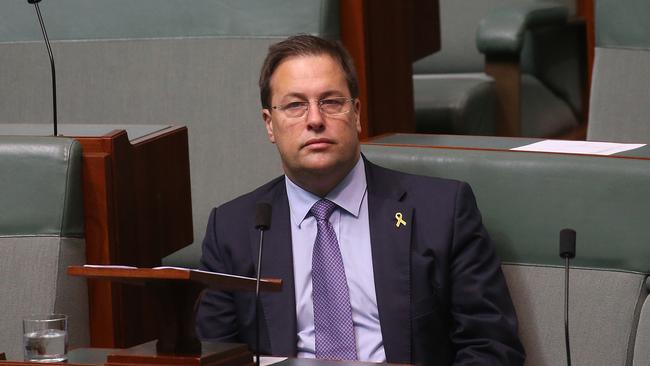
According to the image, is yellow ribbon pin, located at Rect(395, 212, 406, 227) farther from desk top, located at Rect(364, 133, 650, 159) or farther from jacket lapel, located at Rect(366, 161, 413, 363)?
desk top, located at Rect(364, 133, 650, 159)

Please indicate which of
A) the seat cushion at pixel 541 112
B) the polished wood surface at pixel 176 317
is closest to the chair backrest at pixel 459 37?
the seat cushion at pixel 541 112

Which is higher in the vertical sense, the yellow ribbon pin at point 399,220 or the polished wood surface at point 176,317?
the yellow ribbon pin at point 399,220

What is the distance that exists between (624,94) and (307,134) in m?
0.72

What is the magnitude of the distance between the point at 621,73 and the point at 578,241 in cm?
61

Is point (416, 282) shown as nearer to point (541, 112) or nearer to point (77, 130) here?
point (77, 130)

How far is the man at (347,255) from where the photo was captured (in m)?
1.34

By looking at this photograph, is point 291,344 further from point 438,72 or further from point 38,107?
point 438,72

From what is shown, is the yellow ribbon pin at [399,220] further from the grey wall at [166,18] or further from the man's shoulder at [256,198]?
the grey wall at [166,18]

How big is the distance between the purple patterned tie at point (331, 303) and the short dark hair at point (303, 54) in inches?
7.0

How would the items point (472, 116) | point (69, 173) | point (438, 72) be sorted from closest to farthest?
point (69, 173) < point (472, 116) < point (438, 72)

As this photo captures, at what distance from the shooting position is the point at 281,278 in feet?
4.52

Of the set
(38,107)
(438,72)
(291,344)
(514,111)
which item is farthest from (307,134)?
(438,72)

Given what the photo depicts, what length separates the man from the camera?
1.34 meters

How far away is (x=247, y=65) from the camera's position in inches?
77.3
